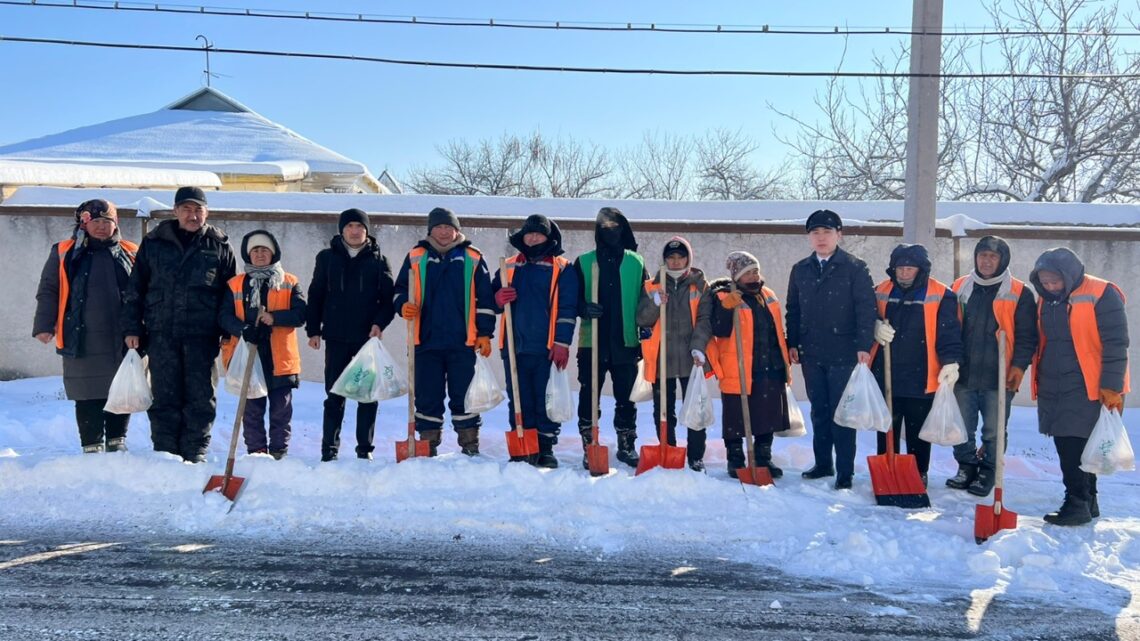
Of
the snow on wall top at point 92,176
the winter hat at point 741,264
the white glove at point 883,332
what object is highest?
the snow on wall top at point 92,176

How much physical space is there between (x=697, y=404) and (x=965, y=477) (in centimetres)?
199

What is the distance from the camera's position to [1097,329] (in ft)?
15.9

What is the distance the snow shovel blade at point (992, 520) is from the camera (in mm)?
4504

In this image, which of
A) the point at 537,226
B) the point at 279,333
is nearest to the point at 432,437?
the point at 279,333

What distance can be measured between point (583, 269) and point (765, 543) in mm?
2451

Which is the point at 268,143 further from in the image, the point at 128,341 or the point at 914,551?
the point at 914,551

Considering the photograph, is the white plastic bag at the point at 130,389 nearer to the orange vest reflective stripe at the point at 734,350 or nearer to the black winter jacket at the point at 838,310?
the orange vest reflective stripe at the point at 734,350

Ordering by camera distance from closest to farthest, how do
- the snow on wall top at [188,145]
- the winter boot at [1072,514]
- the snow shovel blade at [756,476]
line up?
the winter boot at [1072,514], the snow shovel blade at [756,476], the snow on wall top at [188,145]

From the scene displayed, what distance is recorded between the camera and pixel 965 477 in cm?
578

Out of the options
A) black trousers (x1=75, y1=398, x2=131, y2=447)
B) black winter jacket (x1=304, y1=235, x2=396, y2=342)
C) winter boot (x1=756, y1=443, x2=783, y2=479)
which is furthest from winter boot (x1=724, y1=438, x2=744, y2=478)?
black trousers (x1=75, y1=398, x2=131, y2=447)

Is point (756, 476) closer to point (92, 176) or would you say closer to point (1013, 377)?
Result: point (1013, 377)

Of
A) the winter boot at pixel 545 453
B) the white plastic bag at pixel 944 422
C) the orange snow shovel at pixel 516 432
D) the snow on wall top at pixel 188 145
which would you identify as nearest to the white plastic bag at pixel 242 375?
the orange snow shovel at pixel 516 432

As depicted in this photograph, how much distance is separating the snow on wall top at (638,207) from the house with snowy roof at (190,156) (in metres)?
5.13

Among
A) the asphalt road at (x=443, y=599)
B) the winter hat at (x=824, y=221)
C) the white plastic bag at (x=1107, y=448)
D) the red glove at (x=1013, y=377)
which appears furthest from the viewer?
the winter hat at (x=824, y=221)
